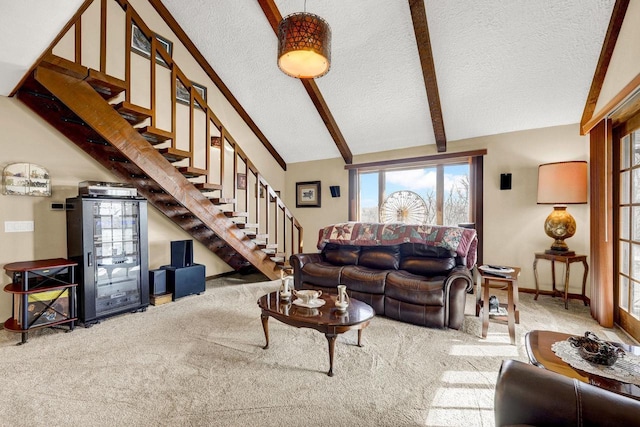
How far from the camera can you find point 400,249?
12.8ft

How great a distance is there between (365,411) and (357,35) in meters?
4.01

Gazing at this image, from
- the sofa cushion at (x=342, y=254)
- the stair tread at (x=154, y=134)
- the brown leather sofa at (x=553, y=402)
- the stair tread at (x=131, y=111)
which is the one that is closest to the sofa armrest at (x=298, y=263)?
the sofa cushion at (x=342, y=254)

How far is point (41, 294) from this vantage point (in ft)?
9.36

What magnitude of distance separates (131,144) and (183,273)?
5.90 ft

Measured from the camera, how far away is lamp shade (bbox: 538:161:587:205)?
12.0 ft

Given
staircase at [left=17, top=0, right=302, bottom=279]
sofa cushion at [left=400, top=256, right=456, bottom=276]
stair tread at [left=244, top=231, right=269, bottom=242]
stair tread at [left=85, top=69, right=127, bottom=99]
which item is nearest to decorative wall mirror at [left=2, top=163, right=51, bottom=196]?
staircase at [left=17, top=0, right=302, bottom=279]

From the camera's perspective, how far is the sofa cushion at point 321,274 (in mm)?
3740

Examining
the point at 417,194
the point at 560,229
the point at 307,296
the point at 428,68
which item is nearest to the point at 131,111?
the point at 307,296

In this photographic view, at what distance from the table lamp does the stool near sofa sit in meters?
4.65

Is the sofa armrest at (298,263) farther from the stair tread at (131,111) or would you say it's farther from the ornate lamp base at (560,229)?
the ornate lamp base at (560,229)

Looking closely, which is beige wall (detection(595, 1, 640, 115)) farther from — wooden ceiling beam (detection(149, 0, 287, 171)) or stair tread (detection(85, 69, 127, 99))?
wooden ceiling beam (detection(149, 0, 287, 171))

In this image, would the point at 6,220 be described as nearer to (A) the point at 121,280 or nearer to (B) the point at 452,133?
(A) the point at 121,280

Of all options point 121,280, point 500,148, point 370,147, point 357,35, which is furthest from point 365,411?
point 370,147

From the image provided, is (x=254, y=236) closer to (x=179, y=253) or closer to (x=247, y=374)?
(x=179, y=253)
